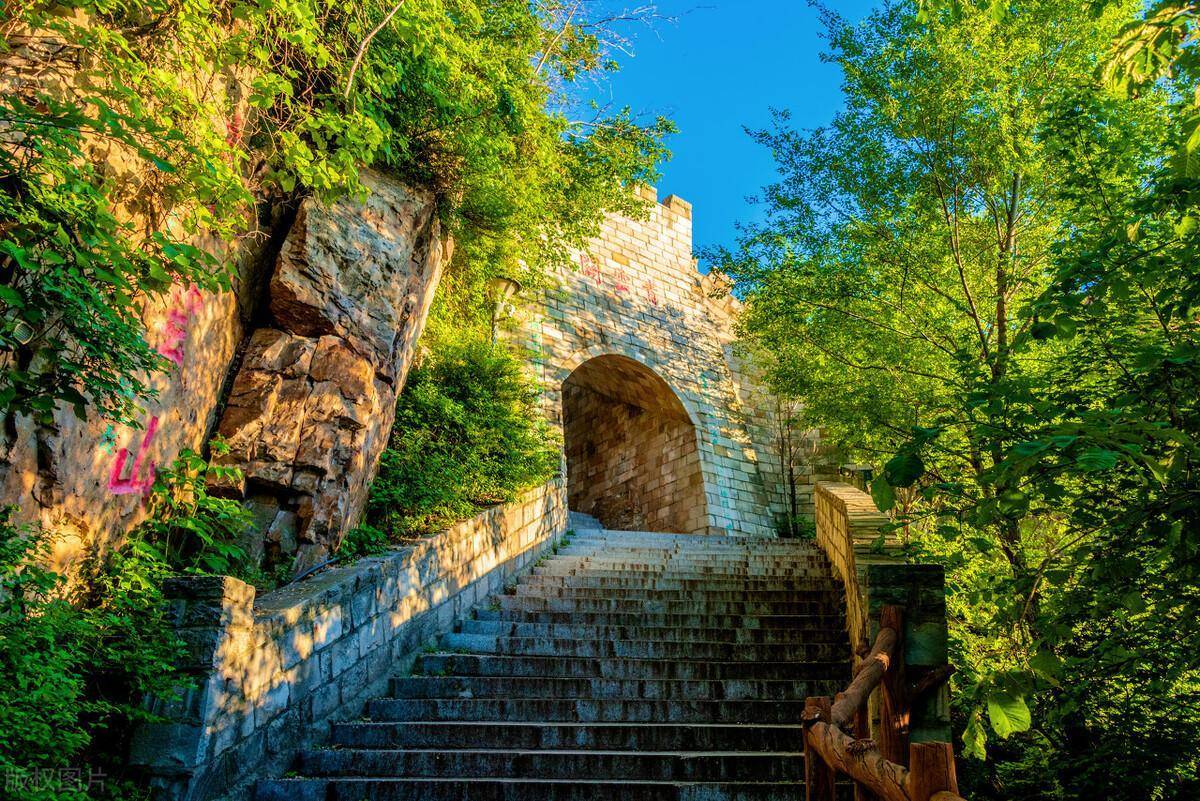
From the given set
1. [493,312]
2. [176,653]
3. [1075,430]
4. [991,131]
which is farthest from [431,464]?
[991,131]

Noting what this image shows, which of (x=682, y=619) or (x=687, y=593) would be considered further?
(x=687, y=593)

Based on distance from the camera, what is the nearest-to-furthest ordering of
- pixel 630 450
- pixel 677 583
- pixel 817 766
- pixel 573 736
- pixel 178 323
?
pixel 817 766
pixel 573 736
pixel 178 323
pixel 677 583
pixel 630 450

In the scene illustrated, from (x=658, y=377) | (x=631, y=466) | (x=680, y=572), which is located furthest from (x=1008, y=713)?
(x=631, y=466)

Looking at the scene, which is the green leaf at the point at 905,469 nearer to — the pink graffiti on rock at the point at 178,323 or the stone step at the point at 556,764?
the stone step at the point at 556,764

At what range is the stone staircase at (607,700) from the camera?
3.44 metres

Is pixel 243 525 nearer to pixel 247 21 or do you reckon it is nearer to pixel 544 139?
pixel 247 21

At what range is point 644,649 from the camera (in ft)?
16.4

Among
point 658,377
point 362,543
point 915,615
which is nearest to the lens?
point 915,615

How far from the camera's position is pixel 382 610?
4.57m

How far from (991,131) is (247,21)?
234 inches

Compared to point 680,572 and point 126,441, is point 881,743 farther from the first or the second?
point 680,572

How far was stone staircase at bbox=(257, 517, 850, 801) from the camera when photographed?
3443 mm

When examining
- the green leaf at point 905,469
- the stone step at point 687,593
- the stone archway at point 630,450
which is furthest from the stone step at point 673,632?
the stone archway at point 630,450

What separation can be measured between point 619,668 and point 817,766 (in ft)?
8.38
